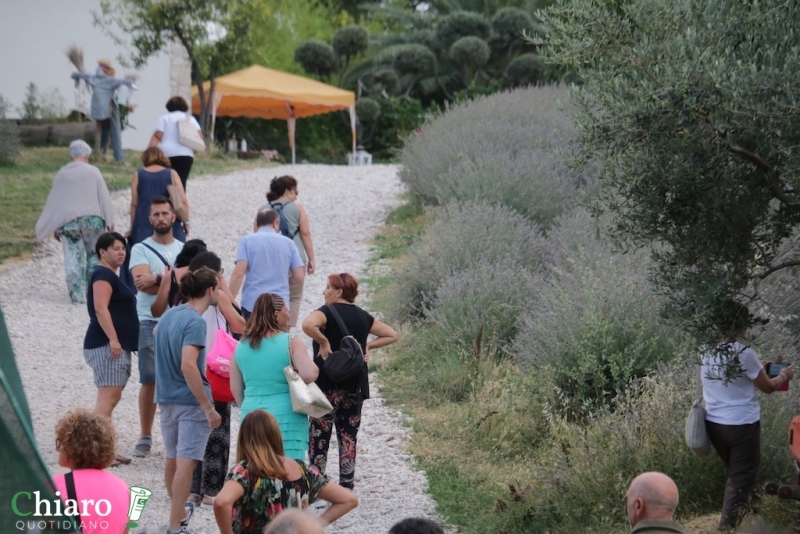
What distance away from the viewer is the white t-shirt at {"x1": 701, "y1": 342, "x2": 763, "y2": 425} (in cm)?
546

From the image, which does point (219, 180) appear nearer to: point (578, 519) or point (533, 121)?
point (533, 121)

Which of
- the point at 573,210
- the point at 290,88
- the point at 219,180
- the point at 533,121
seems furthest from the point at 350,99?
the point at 573,210

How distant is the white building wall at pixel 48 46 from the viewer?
22.3 m

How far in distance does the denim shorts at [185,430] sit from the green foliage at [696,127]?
101 inches

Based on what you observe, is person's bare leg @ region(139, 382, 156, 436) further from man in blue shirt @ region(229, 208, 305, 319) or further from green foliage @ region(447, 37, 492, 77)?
green foliage @ region(447, 37, 492, 77)

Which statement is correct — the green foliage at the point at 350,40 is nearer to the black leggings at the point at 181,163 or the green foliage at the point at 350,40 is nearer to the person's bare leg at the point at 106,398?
the black leggings at the point at 181,163

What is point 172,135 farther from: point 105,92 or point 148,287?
point 105,92

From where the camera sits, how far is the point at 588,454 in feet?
20.7

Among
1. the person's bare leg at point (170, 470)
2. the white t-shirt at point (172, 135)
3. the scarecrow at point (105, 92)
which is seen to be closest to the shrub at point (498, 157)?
the white t-shirt at point (172, 135)

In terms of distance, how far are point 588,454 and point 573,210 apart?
7235 mm

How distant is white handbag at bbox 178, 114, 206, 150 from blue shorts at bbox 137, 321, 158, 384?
17.4 ft

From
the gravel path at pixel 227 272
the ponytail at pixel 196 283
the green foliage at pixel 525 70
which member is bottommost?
the gravel path at pixel 227 272

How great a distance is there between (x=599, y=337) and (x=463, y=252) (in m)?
3.68

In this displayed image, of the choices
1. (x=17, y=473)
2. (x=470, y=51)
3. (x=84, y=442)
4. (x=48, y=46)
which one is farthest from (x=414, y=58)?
(x=17, y=473)
